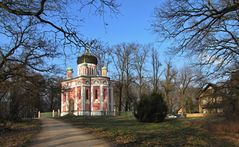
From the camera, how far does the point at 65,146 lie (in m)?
14.5

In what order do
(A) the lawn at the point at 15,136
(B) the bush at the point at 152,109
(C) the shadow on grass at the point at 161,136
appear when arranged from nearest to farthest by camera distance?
(C) the shadow on grass at the point at 161,136
(A) the lawn at the point at 15,136
(B) the bush at the point at 152,109

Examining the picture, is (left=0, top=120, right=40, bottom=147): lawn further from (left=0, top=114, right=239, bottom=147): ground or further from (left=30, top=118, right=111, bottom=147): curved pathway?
(left=30, top=118, right=111, bottom=147): curved pathway

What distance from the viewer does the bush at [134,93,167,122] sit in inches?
1463

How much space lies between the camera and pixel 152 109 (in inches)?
1465

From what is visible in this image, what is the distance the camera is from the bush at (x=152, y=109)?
37156 mm

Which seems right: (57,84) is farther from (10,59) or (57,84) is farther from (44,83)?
(10,59)

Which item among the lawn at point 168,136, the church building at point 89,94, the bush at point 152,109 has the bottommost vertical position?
the lawn at point 168,136

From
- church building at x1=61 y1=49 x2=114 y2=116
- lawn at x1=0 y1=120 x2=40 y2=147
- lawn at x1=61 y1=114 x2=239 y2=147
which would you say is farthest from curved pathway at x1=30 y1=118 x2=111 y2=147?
church building at x1=61 y1=49 x2=114 y2=116

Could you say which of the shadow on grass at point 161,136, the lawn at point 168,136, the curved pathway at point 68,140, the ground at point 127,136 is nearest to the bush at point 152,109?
the shadow on grass at point 161,136

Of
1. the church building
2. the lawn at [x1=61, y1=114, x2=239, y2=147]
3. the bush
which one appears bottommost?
the lawn at [x1=61, y1=114, x2=239, y2=147]

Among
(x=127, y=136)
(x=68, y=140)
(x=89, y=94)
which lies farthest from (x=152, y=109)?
(x=89, y=94)

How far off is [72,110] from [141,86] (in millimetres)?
16862

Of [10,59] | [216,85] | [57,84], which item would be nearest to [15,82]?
[10,59]

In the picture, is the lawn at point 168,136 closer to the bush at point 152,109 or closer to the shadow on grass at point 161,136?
the shadow on grass at point 161,136
